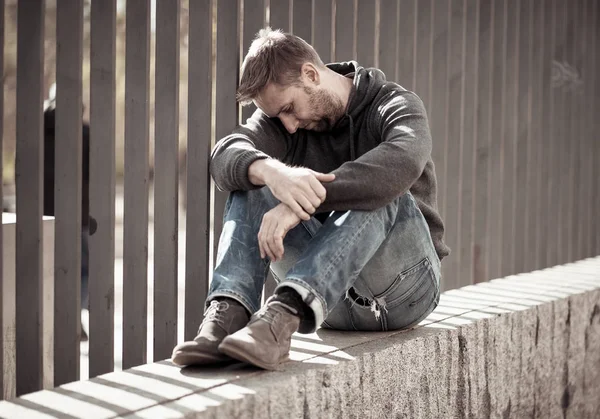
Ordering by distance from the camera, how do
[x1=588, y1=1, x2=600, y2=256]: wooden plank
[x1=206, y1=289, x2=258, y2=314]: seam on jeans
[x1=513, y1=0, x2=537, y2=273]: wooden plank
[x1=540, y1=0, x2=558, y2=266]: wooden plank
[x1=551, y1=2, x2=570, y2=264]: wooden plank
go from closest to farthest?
[x1=206, y1=289, x2=258, y2=314]: seam on jeans, [x1=513, y1=0, x2=537, y2=273]: wooden plank, [x1=540, y1=0, x2=558, y2=266]: wooden plank, [x1=551, y1=2, x2=570, y2=264]: wooden plank, [x1=588, y1=1, x2=600, y2=256]: wooden plank

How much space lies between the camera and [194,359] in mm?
2156

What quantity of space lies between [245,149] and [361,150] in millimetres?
432

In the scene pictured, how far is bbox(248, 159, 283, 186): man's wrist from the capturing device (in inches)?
96.6

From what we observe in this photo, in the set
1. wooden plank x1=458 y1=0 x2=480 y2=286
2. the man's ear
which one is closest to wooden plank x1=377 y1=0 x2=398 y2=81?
wooden plank x1=458 y1=0 x2=480 y2=286

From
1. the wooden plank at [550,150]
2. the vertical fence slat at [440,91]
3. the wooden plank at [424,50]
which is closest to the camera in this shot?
the wooden plank at [424,50]

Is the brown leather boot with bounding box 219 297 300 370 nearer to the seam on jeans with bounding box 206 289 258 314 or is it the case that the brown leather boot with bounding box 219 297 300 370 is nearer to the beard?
the seam on jeans with bounding box 206 289 258 314

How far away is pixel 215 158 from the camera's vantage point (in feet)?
9.03

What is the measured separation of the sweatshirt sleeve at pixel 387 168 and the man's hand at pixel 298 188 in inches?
1.3

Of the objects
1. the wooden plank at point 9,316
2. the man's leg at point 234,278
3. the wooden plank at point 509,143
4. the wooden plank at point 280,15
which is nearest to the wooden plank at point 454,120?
the wooden plank at point 509,143

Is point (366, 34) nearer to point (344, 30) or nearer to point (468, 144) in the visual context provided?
point (344, 30)

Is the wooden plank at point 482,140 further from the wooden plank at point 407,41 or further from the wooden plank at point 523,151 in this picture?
the wooden plank at point 407,41

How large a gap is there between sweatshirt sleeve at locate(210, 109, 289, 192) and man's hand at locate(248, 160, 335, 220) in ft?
0.46

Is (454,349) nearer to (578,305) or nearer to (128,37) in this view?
(578,305)

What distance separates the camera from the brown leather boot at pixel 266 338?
2.07 meters
